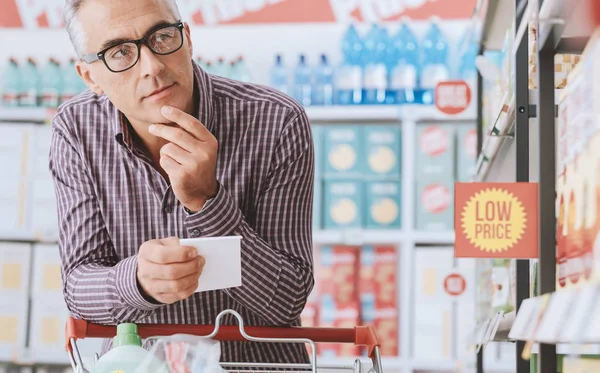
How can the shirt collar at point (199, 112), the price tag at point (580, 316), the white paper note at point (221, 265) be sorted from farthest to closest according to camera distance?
1. the shirt collar at point (199, 112)
2. the white paper note at point (221, 265)
3. the price tag at point (580, 316)

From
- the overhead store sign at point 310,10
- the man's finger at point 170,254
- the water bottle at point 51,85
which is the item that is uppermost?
the overhead store sign at point 310,10

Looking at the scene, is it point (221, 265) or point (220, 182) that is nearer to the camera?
point (221, 265)

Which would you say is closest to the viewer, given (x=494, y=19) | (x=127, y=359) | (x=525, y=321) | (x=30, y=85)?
(x=525, y=321)

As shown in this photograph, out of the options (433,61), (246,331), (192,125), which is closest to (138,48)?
(192,125)

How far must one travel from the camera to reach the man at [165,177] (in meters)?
1.66

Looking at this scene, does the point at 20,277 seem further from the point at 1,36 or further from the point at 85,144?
the point at 85,144

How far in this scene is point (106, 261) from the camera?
1.91m

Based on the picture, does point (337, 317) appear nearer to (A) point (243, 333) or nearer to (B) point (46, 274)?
(B) point (46, 274)

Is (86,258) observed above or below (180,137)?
below

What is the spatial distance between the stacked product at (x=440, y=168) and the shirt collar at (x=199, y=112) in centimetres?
291

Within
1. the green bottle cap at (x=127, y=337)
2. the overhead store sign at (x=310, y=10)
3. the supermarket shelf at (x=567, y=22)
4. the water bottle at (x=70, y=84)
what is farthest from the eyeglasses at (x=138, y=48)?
the overhead store sign at (x=310, y=10)

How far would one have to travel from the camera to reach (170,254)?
1.44 m

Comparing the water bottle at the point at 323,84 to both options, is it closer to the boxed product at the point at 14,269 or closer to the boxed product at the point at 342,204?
the boxed product at the point at 342,204

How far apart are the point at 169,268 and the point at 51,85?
155 inches
